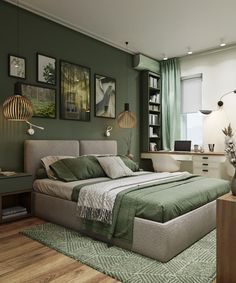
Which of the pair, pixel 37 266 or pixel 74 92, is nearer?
pixel 37 266

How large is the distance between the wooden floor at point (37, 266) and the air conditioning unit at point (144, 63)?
4223 millimetres

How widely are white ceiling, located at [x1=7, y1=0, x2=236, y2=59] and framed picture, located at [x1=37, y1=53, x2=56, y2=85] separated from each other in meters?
0.66

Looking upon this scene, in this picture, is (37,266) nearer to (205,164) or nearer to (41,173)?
(41,173)

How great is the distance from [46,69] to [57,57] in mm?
323

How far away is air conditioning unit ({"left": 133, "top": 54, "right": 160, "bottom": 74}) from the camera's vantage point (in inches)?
218

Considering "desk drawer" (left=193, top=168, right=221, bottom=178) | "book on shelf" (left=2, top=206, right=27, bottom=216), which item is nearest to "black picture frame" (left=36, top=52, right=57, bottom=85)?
"book on shelf" (left=2, top=206, right=27, bottom=216)

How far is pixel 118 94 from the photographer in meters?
5.32

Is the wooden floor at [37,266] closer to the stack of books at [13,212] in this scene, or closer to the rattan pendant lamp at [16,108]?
the stack of books at [13,212]

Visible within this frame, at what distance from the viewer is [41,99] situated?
3.93 meters

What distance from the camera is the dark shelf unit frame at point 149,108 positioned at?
5809mm

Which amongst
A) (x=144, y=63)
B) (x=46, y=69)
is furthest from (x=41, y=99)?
(x=144, y=63)

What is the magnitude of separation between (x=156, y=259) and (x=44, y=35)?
140 inches

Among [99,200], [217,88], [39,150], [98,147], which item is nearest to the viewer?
[99,200]

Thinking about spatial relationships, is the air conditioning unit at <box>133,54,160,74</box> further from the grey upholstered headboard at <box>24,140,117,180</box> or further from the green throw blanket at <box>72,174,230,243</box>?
the green throw blanket at <box>72,174,230,243</box>
